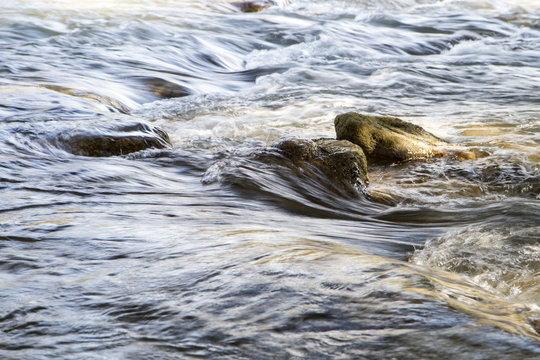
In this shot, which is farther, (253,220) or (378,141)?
(378,141)

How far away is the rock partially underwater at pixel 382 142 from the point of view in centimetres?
558

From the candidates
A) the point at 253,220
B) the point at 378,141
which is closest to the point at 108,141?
the point at 253,220

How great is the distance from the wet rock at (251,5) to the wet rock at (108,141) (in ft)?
44.2

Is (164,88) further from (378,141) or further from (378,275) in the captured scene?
(378,275)

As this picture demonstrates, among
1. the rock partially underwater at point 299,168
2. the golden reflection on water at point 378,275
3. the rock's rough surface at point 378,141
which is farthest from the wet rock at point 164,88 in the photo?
the golden reflection on water at point 378,275

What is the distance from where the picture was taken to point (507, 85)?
9.34m

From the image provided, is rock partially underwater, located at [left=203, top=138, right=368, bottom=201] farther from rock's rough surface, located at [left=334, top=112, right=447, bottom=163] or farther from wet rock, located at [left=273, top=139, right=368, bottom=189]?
rock's rough surface, located at [left=334, top=112, right=447, bottom=163]

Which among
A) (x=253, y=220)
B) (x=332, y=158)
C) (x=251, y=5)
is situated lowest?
(x=253, y=220)

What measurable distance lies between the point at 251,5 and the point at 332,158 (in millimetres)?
14842

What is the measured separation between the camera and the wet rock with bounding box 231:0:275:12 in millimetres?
18508

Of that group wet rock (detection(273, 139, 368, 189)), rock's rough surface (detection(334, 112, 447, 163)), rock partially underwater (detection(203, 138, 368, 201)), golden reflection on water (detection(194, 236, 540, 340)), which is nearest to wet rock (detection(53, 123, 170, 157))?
rock partially underwater (detection(203, 138, 368, 201))

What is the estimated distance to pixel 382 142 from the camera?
18.4ft

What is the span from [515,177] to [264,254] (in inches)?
122

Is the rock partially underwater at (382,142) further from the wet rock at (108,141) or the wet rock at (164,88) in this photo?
the wet rock at (164,88)
